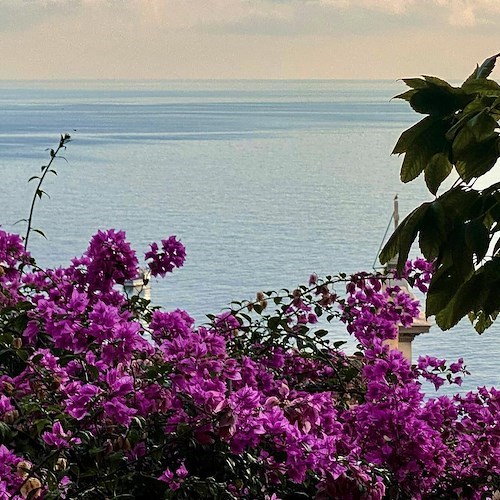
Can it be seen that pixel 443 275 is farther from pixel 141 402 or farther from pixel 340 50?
pixel 340 50

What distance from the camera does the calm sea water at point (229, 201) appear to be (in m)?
4.45

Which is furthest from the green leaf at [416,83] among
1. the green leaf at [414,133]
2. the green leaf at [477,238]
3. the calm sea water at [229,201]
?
the calm sea water at [229,201]

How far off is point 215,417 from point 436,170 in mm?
339

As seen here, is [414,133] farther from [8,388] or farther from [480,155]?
[8,388]

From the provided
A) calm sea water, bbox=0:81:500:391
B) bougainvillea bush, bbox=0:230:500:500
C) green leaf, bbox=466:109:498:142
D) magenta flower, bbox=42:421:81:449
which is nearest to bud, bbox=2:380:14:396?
bougainvillea bush, bbox=0:230:500:500

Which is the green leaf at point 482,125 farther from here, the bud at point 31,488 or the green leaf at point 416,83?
the bud at point 31,488

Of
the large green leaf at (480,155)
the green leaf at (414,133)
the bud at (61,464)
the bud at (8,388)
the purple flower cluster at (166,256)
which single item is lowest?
the bud at (61,464)

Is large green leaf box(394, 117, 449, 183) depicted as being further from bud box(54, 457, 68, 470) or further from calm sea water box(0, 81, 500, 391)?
bud box(54, 457, 68, 470)

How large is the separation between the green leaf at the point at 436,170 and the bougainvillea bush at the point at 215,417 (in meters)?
0.29

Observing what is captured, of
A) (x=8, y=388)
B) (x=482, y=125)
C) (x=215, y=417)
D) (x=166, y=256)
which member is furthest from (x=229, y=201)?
(x=482, y=125)

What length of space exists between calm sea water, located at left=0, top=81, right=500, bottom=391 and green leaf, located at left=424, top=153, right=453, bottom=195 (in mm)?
242

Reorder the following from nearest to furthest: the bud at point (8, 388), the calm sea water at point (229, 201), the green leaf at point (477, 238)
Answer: the green leaf at point (477, 238)
the bud at point (8, 388)
the calm sea water at point (229, 201)

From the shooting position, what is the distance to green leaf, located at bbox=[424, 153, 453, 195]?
82 cm

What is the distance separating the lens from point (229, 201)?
277 inches
